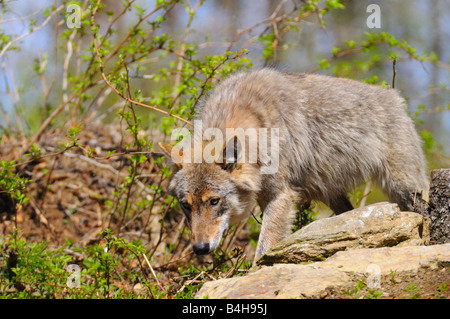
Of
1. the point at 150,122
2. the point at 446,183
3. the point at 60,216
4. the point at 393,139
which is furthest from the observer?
the point at 150,122

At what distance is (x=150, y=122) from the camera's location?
8672mm

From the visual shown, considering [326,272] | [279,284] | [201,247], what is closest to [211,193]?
[201,247]

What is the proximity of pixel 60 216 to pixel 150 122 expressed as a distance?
2.26 meters

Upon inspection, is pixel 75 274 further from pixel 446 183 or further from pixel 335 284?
pixel 446 183

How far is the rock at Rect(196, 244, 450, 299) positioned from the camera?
146 inches

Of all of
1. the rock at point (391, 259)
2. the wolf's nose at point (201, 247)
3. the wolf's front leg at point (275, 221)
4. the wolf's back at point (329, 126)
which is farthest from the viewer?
the wolf's back at point (329, 126)

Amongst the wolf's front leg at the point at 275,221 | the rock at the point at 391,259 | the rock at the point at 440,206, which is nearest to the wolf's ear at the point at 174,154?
the wolf's front leg at the point at 275,221

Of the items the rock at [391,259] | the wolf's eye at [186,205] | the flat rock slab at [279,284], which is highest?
the wolf's eye at [186,205]

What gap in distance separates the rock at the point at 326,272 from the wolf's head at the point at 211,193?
0.78 meters

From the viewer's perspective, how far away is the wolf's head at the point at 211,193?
16.2 feet

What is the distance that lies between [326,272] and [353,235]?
0.78 metres

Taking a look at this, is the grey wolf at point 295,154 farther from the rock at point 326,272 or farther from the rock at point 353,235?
the rock at point 326,272

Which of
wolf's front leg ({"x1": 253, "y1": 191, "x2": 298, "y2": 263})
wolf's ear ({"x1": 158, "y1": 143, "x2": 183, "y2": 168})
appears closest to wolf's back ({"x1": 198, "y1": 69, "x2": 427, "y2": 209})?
wolf's front leg ({"x1": 253, "y1": 191, "x2": 298, "y2": 263})
